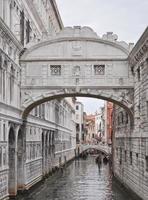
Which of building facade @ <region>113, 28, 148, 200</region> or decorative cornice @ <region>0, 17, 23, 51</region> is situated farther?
building facade @ <region>113, 28, 148, 200</region>

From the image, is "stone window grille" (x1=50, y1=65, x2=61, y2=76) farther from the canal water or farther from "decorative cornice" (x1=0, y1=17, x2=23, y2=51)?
the canal water

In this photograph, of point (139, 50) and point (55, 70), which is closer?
point (139, 50)

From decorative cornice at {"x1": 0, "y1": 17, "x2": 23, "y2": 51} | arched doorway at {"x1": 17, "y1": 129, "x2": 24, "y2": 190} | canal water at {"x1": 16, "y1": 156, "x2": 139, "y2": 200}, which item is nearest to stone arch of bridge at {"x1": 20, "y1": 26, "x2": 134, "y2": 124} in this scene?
decorative cornice at {"x1": 0, "y1": 17, "x2": 23, "y2": 51}

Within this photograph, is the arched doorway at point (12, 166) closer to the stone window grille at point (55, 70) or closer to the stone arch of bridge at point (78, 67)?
the stone arch of bridge at point (78, 67)

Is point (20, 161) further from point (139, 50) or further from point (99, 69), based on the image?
point (139, 50)

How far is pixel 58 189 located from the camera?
3059 centimetres

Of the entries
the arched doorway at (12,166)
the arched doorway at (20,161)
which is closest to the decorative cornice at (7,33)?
the arched doorway at (12,166)

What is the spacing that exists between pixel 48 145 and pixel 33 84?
55.0 ft

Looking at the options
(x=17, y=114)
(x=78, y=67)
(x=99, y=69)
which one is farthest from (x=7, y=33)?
(x=99, y=69)

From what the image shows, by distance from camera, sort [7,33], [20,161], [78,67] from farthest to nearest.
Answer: [20,161]
[78,67]
[7,33]

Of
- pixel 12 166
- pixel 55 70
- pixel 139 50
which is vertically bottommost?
pixel 12 166

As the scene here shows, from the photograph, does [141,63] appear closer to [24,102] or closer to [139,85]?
[139,85]

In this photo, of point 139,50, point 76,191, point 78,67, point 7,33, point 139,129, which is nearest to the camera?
point 7,33

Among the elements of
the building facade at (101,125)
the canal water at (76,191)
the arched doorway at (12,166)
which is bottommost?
the canal water at (76,191)
